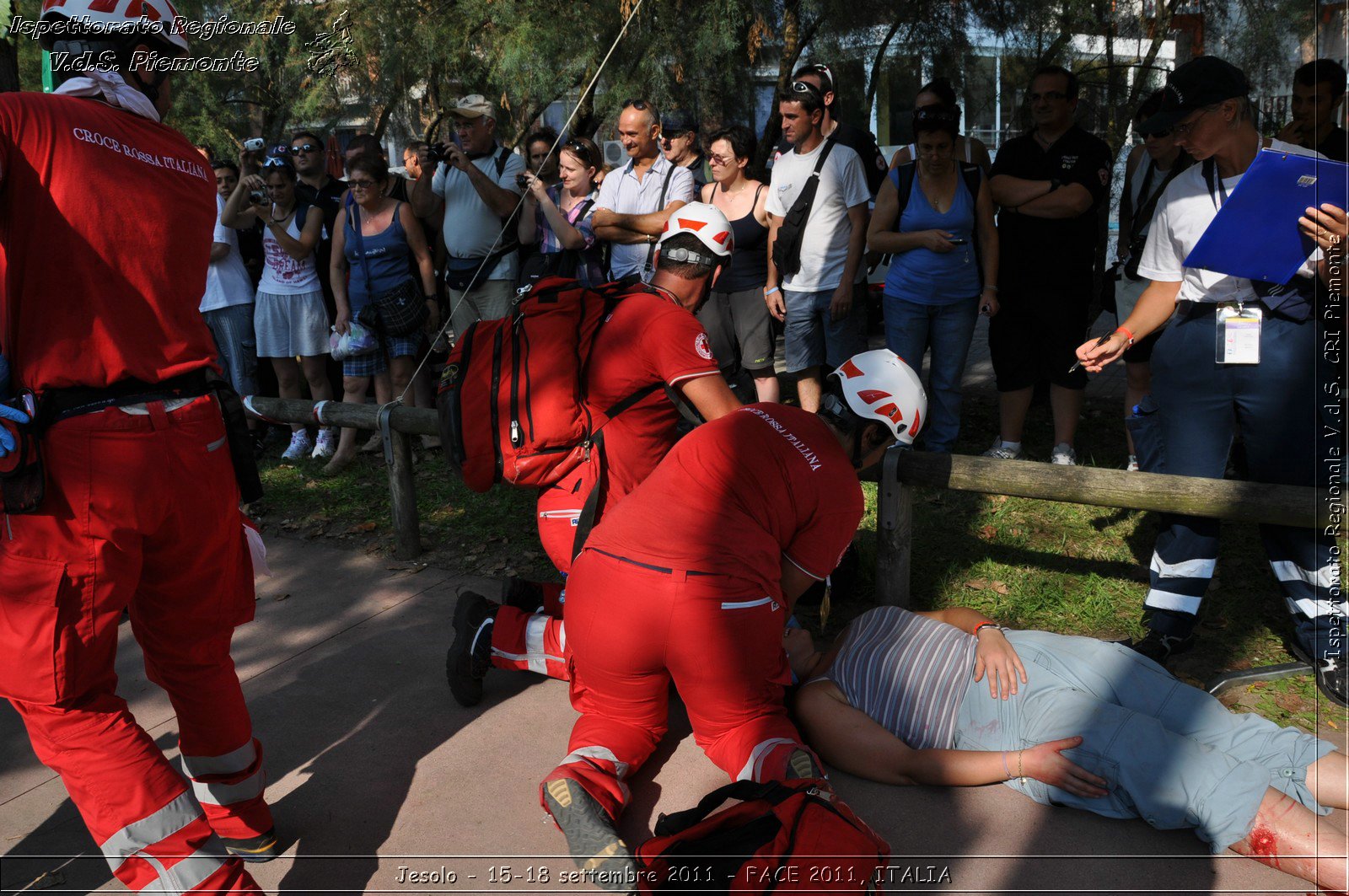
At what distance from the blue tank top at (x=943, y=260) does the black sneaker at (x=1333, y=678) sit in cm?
252

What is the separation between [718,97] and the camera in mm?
7949

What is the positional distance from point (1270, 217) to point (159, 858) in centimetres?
338

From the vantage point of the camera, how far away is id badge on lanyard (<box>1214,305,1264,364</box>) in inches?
128

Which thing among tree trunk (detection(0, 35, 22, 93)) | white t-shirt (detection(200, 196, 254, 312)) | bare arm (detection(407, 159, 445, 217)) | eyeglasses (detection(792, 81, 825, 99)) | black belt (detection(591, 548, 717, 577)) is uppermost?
tree trunk (detection(0, 35, 22, 93))

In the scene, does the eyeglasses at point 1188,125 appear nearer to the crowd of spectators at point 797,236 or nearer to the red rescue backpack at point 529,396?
the crowd of spectators at point 797,236

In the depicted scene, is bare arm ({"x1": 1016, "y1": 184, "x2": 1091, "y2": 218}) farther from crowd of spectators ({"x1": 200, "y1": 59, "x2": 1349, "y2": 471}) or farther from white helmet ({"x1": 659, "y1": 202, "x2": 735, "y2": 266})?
white helmet ({"x1": 659, "y1": 202, "x2": 735, "y2": 266})

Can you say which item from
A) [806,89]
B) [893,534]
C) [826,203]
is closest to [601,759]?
[893,534]

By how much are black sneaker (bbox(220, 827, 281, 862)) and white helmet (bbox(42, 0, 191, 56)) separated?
2.04 m

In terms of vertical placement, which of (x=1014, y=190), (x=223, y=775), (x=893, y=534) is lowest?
(x=223, y=775)

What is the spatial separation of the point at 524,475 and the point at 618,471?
32 centimetres

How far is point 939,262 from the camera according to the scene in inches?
209

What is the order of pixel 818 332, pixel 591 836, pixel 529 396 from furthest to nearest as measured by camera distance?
pixel 818 332 < pixel 529 396 < pixel 591 836

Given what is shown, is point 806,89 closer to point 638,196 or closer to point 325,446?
point 638,196

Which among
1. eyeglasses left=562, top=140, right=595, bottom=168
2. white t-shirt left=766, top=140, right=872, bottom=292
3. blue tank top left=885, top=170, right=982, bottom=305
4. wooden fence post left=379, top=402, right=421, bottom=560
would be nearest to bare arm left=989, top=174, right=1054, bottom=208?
blue tank top left=885, top=170, right=982, bottom=305
